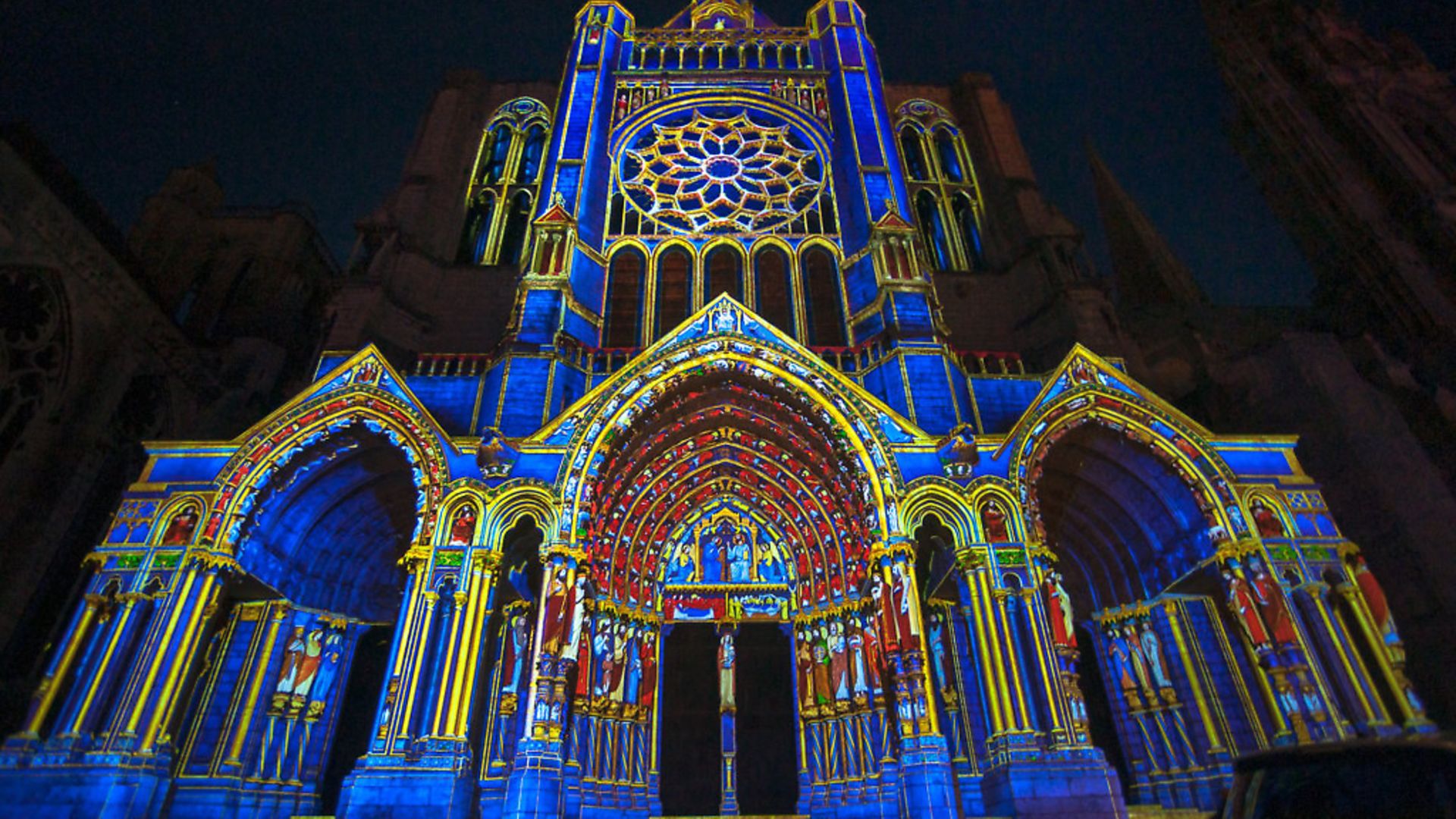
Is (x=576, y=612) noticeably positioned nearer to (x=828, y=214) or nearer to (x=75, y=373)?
(x=75, y=373)

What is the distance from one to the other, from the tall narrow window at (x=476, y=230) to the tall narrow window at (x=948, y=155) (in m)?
11.3

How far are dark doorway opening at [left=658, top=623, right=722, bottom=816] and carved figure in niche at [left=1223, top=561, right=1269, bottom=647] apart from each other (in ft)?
22.9

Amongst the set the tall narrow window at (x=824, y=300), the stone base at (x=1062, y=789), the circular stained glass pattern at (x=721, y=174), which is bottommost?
the stone base at (x=1062, y=789)

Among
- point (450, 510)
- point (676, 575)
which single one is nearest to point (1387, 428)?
point (676, 575)

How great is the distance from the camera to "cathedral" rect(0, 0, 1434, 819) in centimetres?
846

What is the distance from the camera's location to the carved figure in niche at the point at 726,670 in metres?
10.5

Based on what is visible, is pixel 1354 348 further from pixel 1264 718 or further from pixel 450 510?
pixel 450 510

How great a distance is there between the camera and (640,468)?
11484 millimetres

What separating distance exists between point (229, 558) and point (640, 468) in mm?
5491

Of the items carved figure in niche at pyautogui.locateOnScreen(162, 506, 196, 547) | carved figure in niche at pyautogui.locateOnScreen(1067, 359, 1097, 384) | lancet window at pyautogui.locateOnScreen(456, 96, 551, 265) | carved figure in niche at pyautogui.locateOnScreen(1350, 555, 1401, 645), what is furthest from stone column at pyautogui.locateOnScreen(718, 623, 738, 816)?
lancet window at pyautogui.locateOnScreen(456, 96, 551, 265)

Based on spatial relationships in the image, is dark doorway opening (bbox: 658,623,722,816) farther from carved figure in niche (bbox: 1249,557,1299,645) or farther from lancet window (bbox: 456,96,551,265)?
lancet window (bbox: 456,96,551,265)

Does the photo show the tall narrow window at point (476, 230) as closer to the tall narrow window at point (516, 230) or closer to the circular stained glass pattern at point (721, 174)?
the tall narrow window at point (516, 230)

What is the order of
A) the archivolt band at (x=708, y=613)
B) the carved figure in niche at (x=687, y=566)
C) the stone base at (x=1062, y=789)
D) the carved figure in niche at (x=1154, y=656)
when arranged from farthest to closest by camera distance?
the carved figure in niche at (x=687, y=566) → the carved figure in niche at (x=1154, y=656) → the archivolt band at (x=708, y=613) → the stone base at (x=1062, y=789)

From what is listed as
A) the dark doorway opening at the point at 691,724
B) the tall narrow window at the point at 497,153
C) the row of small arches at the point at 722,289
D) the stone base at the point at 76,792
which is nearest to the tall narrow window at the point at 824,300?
the row of small arches at the point at 722,289
